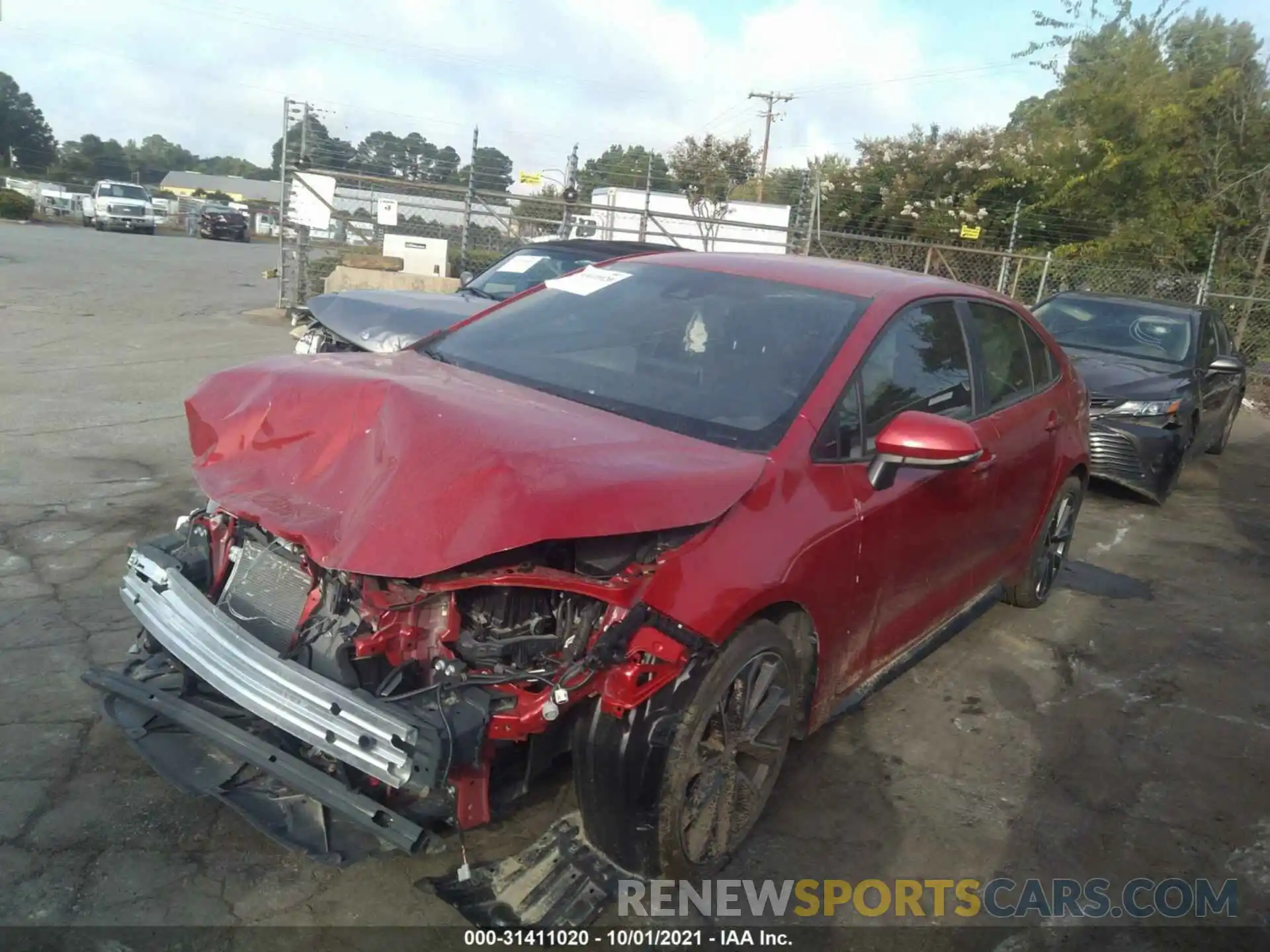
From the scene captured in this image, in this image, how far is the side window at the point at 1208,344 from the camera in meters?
8.75

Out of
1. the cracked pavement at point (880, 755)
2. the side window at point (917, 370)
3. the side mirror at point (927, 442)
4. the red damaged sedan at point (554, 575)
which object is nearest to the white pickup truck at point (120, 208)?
the cracked pavement at point (880, 755)

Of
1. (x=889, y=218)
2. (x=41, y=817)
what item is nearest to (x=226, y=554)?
(x=41, y=817)

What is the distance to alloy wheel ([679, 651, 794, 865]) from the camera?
2826 millimetres

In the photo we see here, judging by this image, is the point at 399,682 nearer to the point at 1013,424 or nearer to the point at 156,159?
the point at 1013,424

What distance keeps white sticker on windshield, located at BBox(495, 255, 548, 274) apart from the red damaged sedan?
521 cm

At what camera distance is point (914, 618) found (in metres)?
3.85

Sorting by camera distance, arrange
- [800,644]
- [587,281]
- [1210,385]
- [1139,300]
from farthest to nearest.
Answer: [1139,300] → [1210,385] → [587,281] → [800,644]

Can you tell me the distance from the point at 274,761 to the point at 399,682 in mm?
413

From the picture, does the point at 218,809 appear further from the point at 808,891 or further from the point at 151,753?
the point at 808,891

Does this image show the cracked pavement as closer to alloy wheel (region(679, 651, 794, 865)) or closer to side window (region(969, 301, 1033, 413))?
alloy wheel (region(679, 651, 794, 865))

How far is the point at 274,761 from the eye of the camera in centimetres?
269

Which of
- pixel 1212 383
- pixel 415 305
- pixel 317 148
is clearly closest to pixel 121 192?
pixel 317 148

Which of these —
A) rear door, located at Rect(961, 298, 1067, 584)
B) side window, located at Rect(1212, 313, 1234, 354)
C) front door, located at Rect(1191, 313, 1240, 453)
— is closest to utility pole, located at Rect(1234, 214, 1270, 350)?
side window, located at Rect(1212, 313, 1234, 354)

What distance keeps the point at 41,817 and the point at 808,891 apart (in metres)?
2.30
